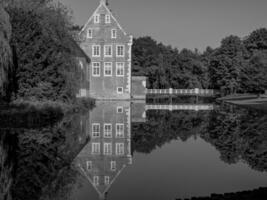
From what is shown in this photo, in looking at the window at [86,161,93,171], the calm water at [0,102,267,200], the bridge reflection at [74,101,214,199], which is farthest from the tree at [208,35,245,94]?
Result: the window at [86,161,93,171]

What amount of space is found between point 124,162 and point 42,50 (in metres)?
15.0

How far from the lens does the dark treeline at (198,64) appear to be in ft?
220

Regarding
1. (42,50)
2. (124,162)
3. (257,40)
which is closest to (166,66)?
(257,40)

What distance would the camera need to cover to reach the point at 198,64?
84.9 meters

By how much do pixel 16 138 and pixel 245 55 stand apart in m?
61.6

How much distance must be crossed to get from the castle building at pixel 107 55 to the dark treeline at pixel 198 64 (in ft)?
58.1

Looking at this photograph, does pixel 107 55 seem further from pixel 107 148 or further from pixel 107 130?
pixel 107 148

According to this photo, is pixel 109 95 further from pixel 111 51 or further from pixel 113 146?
pixel 113 146

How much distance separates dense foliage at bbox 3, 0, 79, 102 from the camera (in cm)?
2367

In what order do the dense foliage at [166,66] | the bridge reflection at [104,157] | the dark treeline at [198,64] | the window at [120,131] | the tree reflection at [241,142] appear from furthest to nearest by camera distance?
the dense foliage at [166,66], the dark treeline at [198,64], the window at [120,131], the tree reflection at [241,142], the bridge reflection at [104,157]

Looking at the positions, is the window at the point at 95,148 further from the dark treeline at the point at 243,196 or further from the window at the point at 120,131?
the dark treeline at the point at 243,196

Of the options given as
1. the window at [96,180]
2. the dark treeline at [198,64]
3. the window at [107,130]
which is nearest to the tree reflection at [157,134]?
the window at [107,130]

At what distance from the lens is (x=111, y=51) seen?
53.5 metres

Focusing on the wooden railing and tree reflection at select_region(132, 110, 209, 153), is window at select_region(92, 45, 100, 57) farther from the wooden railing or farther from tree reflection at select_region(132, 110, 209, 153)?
tree reflection at select_region(132, 110, 209, 153)
